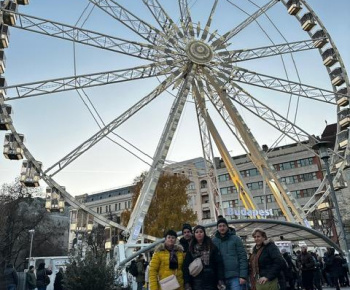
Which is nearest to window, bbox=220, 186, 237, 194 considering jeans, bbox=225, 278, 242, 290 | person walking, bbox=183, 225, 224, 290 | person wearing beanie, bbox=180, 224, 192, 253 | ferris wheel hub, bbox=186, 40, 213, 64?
ferris wheel hub, bbox=186, 40, 213, 64

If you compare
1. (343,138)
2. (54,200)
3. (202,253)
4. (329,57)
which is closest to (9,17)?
(54,200)

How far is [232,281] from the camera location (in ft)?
19.5

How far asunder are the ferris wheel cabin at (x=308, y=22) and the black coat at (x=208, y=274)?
70.2 feet

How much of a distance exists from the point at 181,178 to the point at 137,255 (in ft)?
79.0

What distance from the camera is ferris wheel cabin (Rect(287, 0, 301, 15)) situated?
23734 mm

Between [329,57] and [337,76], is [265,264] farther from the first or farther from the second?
[329,57]

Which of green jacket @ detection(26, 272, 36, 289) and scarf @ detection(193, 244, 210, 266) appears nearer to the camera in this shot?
scarf @ detection(193, 244, 210, 266)

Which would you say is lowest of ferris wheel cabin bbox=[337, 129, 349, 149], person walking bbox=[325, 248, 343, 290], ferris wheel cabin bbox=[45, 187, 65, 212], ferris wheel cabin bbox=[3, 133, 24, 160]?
person walking bbox=[325, 248, 343, 290]

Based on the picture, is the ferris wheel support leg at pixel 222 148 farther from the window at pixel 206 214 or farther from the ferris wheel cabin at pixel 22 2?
the window at pixel 206 214

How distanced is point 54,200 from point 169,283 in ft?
41.1

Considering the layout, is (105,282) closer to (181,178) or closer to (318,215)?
(181,178)

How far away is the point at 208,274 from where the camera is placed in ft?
18.6

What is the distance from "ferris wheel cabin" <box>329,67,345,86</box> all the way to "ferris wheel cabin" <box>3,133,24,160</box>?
1837 cm

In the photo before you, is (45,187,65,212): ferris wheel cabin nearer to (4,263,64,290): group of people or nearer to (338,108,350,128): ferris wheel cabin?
(4,263,64,290): group of people
